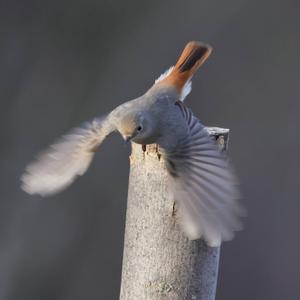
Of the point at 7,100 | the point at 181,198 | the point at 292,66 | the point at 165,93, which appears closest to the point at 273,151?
the point at 292,66

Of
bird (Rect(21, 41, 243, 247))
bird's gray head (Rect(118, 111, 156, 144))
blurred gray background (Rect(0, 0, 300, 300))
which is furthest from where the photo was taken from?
blurred gray background (Rect(0, 0, 300, 300))

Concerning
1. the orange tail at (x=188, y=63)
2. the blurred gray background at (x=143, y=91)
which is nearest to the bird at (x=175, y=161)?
the orange tail at (x=188, y=63)

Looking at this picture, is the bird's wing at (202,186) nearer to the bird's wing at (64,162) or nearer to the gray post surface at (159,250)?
the gray post surface at (159,250)

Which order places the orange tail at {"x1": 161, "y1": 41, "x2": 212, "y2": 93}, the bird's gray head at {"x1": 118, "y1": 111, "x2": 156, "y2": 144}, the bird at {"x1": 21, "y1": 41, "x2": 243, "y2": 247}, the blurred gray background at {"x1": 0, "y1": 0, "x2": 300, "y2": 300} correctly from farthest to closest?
the blurred gray background at {"x1": 0, "y1": 0, "x2": 300, "y2": 300}, the orange tail at {"x1": 161, "y1": 41, "x2": 212, "y2": 93}, the bird's gray head at {"x1": 118, "y1": 111, "x2": 156, "y2": 144}, the bird at {"x1": 21, "y1": 41, "x2": 243, "y2": 247}

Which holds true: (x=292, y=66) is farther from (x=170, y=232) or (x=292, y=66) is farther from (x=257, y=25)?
(x=170, y=232)

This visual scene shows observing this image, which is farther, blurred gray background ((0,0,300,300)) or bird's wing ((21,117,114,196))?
blurred gray background ((0,0,300,300))

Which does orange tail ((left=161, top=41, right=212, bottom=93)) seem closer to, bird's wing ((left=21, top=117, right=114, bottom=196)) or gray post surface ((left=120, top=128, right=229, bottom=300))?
bird's wing ((left=21, top=117, right=114, bottom=196))

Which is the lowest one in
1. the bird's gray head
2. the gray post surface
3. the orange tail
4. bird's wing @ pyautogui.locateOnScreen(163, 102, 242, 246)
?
the gray post surface

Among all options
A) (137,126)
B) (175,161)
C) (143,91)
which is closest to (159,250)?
(175,161)

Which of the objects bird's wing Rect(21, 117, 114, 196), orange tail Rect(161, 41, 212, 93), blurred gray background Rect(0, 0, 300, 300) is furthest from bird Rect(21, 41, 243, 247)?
blurred gray background Rect(0, 0, 300, 300)
